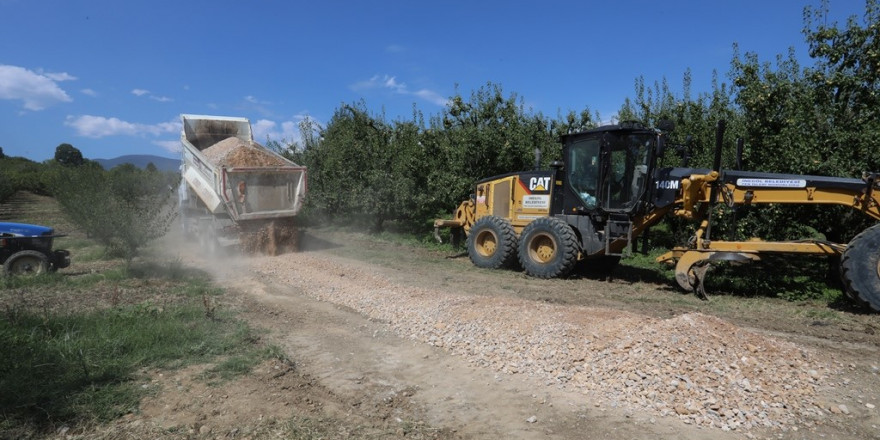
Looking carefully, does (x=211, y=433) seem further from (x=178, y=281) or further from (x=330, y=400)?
(x=178, y=281)

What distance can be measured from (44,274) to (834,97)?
15.0 m

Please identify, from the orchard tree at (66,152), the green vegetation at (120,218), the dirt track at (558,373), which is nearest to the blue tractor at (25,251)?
the green vegetation at (120,218)

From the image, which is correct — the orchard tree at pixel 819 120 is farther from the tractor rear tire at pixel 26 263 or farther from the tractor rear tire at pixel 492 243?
the tractor rear tire at pixel 26 263

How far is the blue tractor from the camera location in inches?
387

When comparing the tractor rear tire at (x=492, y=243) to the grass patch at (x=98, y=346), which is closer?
the grass patch at (x=98, y=346)

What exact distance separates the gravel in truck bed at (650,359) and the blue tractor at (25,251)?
7503 mm

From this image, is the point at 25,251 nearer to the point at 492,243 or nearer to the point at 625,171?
the point at 492,243

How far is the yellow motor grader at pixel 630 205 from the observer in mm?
7480

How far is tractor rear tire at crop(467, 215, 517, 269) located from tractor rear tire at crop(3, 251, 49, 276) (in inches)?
329

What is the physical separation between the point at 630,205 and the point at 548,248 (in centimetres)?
177

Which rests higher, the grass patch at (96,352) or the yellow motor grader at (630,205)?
the yellow motor grader at (630,205)

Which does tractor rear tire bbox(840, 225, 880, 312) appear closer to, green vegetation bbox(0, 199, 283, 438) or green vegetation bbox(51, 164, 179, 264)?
green vegetation bbox(0, 199, 283, 438)

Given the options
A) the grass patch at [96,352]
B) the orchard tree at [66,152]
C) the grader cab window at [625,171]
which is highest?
the orchard tree at [66,152]

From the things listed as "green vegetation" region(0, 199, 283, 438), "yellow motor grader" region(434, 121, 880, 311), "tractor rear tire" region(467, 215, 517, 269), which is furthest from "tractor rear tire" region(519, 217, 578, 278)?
"green vegetation" region(0, 199, 283, 438)
